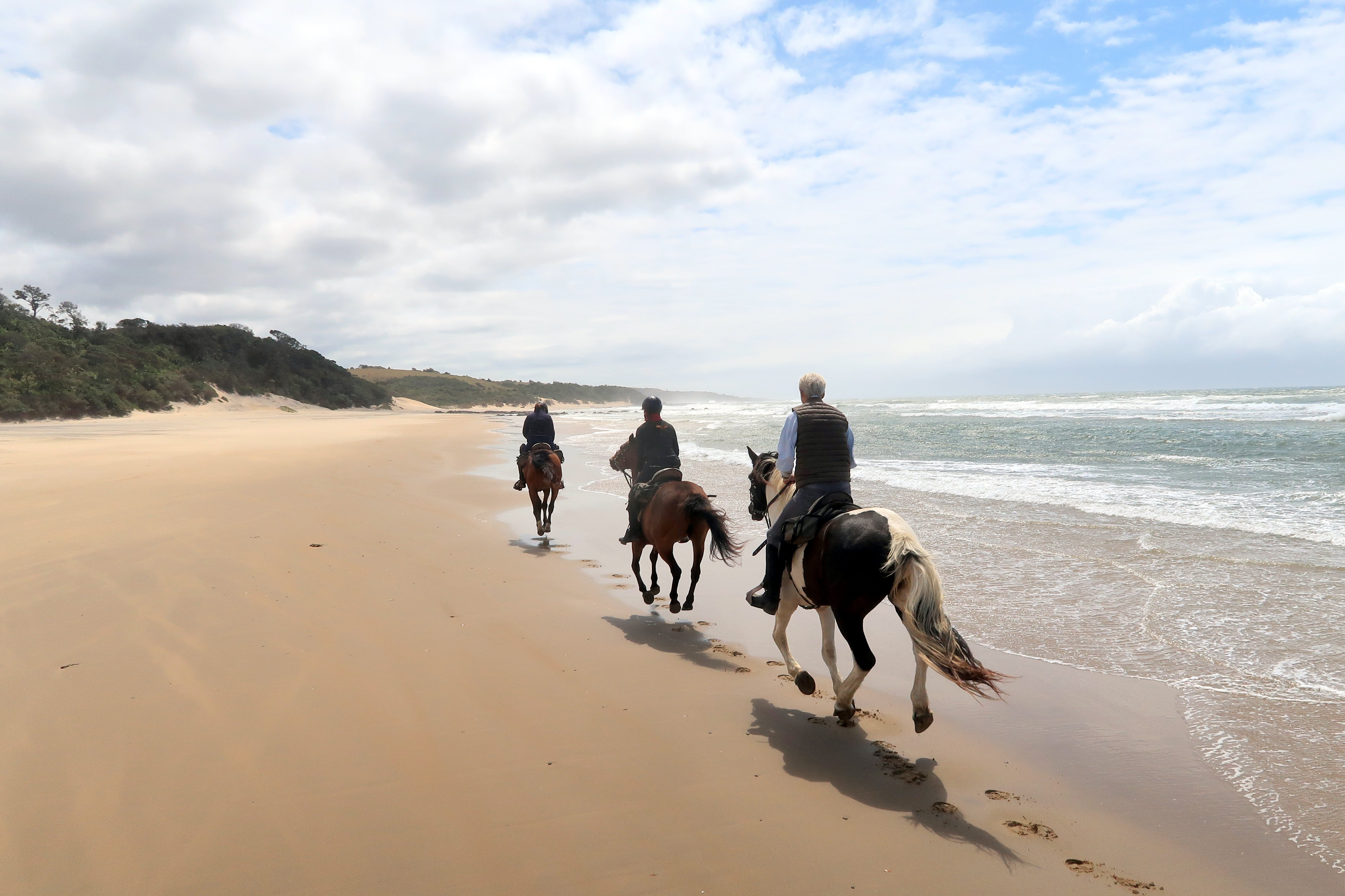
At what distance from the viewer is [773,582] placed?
16.7 feet

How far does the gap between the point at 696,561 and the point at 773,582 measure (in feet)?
6.28

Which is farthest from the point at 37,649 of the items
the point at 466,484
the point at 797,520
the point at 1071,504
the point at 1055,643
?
the point at 1071,504

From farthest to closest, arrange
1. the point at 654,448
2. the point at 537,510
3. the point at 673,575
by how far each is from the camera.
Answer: the point at 537,510 → the point at 654,448 → the point at 673,575

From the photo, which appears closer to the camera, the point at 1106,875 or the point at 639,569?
the point at 1106,875

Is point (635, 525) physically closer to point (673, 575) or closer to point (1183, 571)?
point (673, 575)

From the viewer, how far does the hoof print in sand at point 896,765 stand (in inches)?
151

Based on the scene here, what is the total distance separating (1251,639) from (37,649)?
9.55m

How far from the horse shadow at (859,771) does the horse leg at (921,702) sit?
266 mm

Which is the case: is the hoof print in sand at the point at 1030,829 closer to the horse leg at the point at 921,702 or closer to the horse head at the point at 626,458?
the horse leg at the point at 921,702

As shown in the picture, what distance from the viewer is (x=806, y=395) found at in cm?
509

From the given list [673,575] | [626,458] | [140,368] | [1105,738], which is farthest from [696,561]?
[140,368]

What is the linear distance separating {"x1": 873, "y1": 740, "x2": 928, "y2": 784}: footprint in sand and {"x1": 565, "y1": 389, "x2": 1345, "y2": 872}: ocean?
66.3 inches

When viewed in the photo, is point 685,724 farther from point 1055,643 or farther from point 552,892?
point 1055,643

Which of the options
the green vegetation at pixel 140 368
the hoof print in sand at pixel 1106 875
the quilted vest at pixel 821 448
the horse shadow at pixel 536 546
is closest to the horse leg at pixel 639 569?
the horse shadow at pixel 536 546
